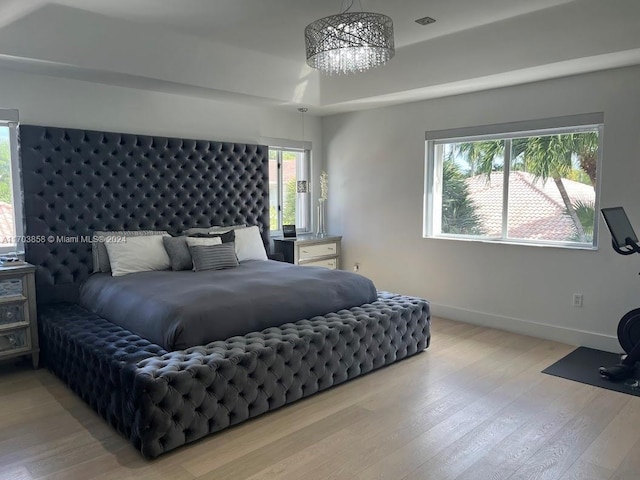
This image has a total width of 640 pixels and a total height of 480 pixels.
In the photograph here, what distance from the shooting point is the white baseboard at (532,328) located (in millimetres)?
4082

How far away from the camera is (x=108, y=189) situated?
434 cm

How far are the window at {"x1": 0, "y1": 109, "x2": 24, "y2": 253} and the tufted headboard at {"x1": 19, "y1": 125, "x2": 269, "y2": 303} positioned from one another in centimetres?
19

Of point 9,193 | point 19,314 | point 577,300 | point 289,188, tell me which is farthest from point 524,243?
point 9,193

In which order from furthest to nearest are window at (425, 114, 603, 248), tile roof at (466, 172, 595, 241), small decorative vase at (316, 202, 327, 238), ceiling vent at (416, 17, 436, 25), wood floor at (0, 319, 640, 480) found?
small decorative vase at (316, 202, 327, 238) < tile roof at (466, 172, 595, 241) < window at (425, 114, 603, 248) < ceiling vent at (416, 17, 436, 25) < wood floor at (0, 319, 640, 480)

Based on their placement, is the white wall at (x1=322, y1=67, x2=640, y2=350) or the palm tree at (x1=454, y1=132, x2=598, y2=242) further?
the palm tree at (x1=454, y1=132, x2=598, y2=242)

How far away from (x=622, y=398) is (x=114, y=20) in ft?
15.2

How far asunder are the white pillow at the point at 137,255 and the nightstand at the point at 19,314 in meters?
0.62

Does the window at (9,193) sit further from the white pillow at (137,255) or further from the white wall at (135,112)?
the white pillow at (137,255)

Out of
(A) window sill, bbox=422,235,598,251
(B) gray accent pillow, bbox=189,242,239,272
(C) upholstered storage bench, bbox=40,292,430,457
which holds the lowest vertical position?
(C) upholstered storage bench, bbox=40,292,430,457

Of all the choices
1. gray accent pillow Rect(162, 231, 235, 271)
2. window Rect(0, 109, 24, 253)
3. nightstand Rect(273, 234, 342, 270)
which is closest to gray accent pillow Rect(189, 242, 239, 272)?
gray accent pillow Rect(162, 231, 235, 271)

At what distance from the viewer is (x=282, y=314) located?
3.36 meters

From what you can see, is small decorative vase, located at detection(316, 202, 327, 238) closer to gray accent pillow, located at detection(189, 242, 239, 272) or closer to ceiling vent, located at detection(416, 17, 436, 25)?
gray accent pillow, located at detection(189, 242, 239, 272)

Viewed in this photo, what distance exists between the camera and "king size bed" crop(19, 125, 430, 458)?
104 inches

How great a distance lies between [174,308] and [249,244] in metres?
1.99
